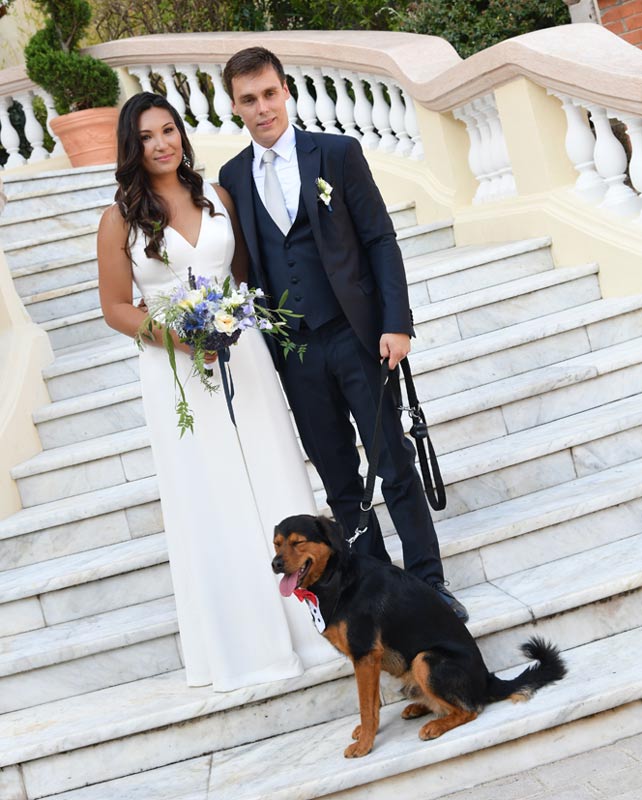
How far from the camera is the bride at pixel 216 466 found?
342cm

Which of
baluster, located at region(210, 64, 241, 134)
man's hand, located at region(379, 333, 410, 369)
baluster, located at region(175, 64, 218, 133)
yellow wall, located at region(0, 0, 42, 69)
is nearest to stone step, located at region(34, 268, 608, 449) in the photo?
man's hand, located at region(379, 333, 410, 369)

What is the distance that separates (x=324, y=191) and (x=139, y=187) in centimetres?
61

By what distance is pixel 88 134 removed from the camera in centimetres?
805

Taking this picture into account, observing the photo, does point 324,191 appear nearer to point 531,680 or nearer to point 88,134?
point 531,680

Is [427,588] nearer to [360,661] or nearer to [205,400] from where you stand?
[360,661]

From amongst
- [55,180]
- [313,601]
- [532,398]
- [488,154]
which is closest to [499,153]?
[488,154]

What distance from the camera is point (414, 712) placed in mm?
3320

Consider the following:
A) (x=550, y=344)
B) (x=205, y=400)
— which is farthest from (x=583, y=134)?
(x=205, y=400)

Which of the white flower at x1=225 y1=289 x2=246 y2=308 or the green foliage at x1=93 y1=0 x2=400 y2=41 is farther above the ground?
the green foliage at x1=93 y1=0 x2=400 y2=41

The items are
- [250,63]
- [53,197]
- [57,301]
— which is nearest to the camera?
[250,63]

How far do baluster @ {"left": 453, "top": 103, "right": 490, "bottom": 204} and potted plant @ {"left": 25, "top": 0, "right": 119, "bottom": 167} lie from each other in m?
3.08

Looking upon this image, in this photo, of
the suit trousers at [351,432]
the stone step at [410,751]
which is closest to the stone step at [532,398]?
the suit trousers at [351,432]

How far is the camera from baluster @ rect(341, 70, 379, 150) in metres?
7.12

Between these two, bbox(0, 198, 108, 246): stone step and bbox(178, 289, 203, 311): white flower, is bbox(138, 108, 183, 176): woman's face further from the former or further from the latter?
bbox(0, 198, 108, 246): stone step
